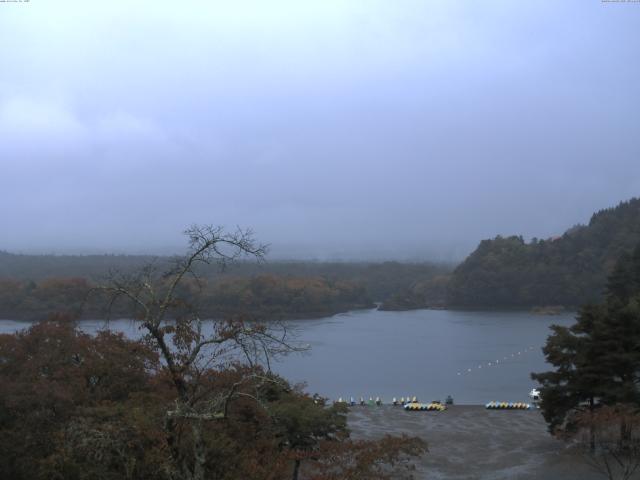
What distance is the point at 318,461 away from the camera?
6.19m

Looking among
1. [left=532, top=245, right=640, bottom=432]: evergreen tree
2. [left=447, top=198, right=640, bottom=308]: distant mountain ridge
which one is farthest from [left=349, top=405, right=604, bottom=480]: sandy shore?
[left=447, top=198, right=640, bottom=308]: distant mountain ridge

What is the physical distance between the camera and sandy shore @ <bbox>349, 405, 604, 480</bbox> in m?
10.9

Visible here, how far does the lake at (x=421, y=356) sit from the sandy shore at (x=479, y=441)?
10.4 feet

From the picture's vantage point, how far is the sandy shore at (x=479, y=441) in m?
10.9

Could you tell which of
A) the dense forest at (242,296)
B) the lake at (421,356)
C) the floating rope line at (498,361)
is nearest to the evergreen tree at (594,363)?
the lake at (421,356)

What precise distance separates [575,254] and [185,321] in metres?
52.6

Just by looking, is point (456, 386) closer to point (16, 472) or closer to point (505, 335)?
point (505, 335)

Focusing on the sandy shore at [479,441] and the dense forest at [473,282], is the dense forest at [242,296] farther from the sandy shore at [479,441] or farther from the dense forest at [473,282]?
the sandy shore at [479,441]

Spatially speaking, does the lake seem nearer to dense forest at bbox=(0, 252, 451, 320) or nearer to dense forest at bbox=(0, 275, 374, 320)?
dense forest at bbox=(0, 275, 374, 320)

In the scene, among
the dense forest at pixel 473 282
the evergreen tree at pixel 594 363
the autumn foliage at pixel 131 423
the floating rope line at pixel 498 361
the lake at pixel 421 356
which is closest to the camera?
the autumn foliage at pixel 131 423

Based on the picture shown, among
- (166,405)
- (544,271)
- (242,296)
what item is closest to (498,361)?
(242,296)

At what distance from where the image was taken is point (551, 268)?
52031 millimetres

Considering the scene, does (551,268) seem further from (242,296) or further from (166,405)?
(166,405)

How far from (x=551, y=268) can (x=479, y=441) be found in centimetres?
4114
